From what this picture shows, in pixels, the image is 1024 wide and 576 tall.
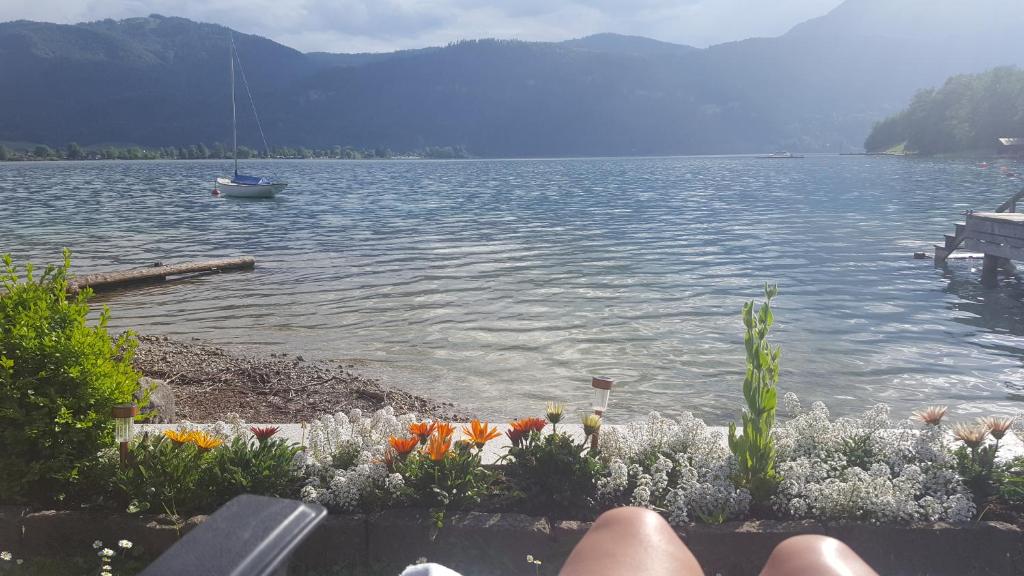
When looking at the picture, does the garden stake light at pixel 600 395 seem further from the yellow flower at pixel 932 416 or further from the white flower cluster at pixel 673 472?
the yellow flower at pixel 932 416

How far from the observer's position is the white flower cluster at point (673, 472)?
4957 millimetres

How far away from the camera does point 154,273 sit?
2161cm

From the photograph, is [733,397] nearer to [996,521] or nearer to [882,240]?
[996,521]

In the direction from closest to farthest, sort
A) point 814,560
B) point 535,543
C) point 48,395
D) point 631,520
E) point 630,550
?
1. point 814,560
2. point 630,550
3. point 631,520
4. point 535,543
5. point 48,395

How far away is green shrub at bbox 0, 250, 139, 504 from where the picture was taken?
16.4 feet

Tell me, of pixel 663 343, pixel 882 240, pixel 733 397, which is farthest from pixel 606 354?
pixel 882 240

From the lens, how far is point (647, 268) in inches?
925

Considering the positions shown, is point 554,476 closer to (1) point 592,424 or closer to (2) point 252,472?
(1) point 592,424

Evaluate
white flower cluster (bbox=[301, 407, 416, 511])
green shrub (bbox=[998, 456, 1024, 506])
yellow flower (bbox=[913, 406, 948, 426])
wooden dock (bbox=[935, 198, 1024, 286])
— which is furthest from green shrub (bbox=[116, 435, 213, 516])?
wooden dock (bbox=[935, 198, 1024, 286])

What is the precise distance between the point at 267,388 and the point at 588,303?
29.1ft

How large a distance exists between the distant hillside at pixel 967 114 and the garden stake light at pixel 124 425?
165274 millimetres

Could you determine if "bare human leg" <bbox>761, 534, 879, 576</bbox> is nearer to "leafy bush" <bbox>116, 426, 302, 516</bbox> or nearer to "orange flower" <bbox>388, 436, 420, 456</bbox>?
"orange flower" <bbox>388, 436, 420, 456</bbox>

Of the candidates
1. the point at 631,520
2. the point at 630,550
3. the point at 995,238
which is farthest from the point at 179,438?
the point at 995,238

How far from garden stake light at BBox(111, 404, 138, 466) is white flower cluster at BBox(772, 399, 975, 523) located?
170 inches
